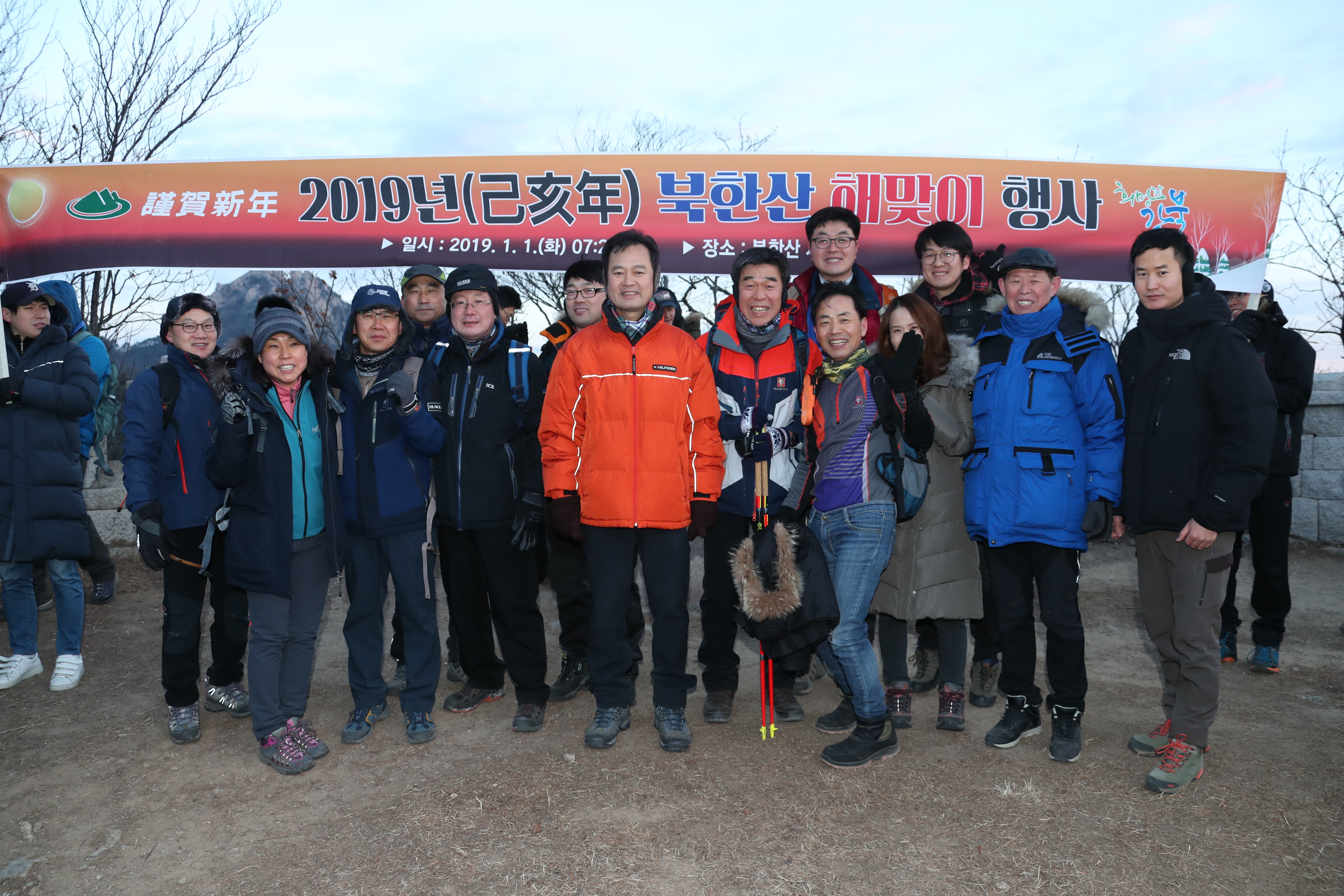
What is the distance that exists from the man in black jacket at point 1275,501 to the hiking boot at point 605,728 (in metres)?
3.97

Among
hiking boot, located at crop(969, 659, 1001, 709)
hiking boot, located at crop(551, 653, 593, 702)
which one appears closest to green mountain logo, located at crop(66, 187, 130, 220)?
hiking boot, located at crop(551, 653, 593, 702)

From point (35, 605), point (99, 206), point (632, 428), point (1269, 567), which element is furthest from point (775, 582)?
point (99, 206)

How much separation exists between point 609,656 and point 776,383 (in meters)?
1.59

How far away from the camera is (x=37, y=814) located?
3.44 meters

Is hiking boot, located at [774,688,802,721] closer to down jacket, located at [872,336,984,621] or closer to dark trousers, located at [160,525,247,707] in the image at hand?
down jacket, located at [872,336,984,621]

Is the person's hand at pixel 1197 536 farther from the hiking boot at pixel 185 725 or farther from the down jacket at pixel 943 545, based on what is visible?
the hiking boot at pixel 185 725

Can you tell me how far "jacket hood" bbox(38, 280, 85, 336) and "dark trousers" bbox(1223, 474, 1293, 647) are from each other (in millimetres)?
7471

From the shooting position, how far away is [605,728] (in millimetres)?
3990

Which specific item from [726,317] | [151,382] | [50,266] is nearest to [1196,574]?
[726,317]

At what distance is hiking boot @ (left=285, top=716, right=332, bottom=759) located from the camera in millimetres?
3891

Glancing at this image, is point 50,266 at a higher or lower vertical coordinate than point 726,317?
higher

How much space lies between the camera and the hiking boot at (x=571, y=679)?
4703 millimetres

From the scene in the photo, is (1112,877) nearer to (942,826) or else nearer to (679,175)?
(942,826)

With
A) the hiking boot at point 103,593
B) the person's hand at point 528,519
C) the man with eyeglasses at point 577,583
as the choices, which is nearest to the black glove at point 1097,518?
the man with eyeglasses at point 577,583
